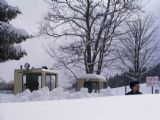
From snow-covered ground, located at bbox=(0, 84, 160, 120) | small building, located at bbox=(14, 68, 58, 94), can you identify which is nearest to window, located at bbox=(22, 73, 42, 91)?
small building, located at bbox=(14, 68, 58, 94)

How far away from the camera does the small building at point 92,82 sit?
2832 mm

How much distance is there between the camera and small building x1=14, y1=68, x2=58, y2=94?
2.68 metres

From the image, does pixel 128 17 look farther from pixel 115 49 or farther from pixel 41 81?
pixel 41 81

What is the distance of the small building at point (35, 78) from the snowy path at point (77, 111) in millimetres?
2352

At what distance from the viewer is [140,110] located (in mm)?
271

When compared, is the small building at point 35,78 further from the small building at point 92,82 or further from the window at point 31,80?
the small building at point 92,82

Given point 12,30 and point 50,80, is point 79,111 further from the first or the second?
point 50,80

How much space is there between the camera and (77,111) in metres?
0.25

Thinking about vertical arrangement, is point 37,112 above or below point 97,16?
below

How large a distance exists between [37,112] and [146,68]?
1848 mm

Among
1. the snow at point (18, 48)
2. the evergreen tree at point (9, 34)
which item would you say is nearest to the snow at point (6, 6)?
the evergreen tree at point (9, 34)

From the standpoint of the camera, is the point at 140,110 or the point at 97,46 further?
the point at 97,46

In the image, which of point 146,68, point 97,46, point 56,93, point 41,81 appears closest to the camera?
point 56,93

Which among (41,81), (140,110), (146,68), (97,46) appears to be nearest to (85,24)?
(97,46)
